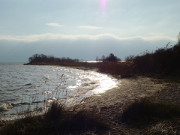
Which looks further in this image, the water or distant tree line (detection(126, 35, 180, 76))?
distant tree line (detection(126, 35, 180, 76))

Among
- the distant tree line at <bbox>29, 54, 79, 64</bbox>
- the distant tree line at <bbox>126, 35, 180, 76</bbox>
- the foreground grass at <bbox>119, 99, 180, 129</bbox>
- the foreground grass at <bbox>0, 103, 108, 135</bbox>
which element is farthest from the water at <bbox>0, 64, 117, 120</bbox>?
the distant tree line at <bbox>29, 54, 79, 64</bbox>

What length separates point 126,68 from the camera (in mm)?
24469

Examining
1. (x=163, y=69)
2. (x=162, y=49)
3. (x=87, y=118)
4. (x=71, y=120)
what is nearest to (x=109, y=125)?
(x=87, y=118)

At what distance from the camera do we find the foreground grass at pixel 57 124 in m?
4.63

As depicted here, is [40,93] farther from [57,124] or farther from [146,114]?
[146,114]

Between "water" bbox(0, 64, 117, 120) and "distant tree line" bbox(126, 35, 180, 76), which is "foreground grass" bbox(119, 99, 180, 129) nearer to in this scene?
"water" bbox(0, 64, 117, 120)

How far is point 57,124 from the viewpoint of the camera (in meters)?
4.89

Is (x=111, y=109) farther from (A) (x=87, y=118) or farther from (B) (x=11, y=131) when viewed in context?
(B) (x=11, y=131)

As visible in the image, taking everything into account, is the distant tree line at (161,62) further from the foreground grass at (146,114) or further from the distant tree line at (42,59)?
the distant tree line at (42,59)

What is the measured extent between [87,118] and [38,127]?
130 cm

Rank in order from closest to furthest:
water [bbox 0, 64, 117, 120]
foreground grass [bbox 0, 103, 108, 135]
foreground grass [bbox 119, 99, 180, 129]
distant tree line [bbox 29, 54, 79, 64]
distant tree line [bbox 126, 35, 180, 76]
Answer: foreground grass [bbox 0, 103, 108, 135], foreground grass [bbox 119, 99, 180, 129], water [bbox 0, 64, 117, 120], distant tree line [bbox 126, 35, 180, 76], distant tree line [bbox 29, 54, 79, 64]

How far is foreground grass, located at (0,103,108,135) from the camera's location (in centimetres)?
463

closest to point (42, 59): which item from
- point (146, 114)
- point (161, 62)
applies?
point (161, 62)

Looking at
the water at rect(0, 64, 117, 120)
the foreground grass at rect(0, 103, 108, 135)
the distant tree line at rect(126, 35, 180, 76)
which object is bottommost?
the water at rect(0, 64, 117, 120)
